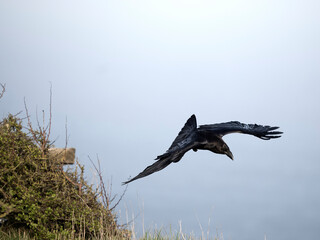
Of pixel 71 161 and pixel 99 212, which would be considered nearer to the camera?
pixel 99 212

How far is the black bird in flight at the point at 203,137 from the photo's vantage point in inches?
166

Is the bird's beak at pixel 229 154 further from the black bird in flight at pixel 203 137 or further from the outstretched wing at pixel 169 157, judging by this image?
the outstretched wing at pixel 169 157

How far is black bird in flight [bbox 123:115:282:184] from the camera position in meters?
4.21

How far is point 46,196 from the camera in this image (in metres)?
5.86

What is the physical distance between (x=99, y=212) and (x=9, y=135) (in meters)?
1.89

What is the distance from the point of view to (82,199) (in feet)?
19.5

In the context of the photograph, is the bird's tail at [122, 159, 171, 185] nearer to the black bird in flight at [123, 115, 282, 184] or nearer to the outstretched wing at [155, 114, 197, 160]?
the black bird in flight at [123, 115, 282, 184]

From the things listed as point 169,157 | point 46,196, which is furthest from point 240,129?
point 46,196

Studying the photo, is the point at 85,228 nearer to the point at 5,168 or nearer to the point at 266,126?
the point at 5,168

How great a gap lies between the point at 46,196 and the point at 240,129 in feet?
10.1

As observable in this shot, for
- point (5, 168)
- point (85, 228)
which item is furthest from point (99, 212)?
point (5, 168)

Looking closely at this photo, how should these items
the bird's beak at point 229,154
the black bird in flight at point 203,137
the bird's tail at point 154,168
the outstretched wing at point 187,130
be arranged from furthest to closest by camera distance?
the bird's beak at point 229,154
the outstretched wing at point 187,130
the black bird in flight at point 203,137
the bird's tail at point 154,168

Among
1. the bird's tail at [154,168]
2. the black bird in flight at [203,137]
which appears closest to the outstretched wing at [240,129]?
the black bird in flight at [203,137]

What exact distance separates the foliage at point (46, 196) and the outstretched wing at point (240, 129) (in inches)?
79.9
